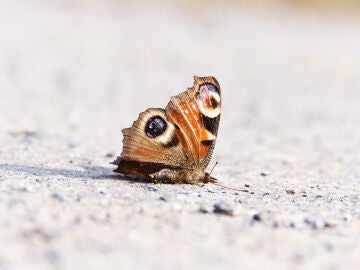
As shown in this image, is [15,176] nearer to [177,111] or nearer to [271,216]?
[177,111]

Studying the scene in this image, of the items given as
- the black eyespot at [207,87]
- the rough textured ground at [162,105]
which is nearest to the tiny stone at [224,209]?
the rough textured ground at [162,105]

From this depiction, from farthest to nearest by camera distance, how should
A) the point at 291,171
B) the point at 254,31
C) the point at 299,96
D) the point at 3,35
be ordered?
the point at 254,31, the point at 3,35, the point at 299,96, the point at 291,171

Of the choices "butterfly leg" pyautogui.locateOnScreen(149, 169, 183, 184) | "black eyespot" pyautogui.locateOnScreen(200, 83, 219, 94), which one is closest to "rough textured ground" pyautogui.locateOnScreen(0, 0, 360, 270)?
"butterfly leg" pyautogui.locateOnScreen(149, 169, 183, 184)

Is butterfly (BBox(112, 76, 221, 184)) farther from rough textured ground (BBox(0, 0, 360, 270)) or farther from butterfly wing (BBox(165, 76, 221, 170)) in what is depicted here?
rough textured ground (BBox(0, 0, 360, 270))

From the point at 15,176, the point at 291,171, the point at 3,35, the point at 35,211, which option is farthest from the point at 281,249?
the point at 3,35

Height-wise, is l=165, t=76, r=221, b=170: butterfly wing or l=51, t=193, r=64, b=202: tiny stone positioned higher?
l=165, t=76, r=221, b=170: butterfly wing

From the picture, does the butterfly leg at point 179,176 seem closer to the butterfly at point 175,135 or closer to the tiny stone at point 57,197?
the butterfly at point 175,135

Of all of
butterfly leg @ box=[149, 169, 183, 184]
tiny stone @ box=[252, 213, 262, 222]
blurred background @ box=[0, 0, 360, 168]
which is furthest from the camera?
blurred background @ box=[0, 0, 360, 168]
